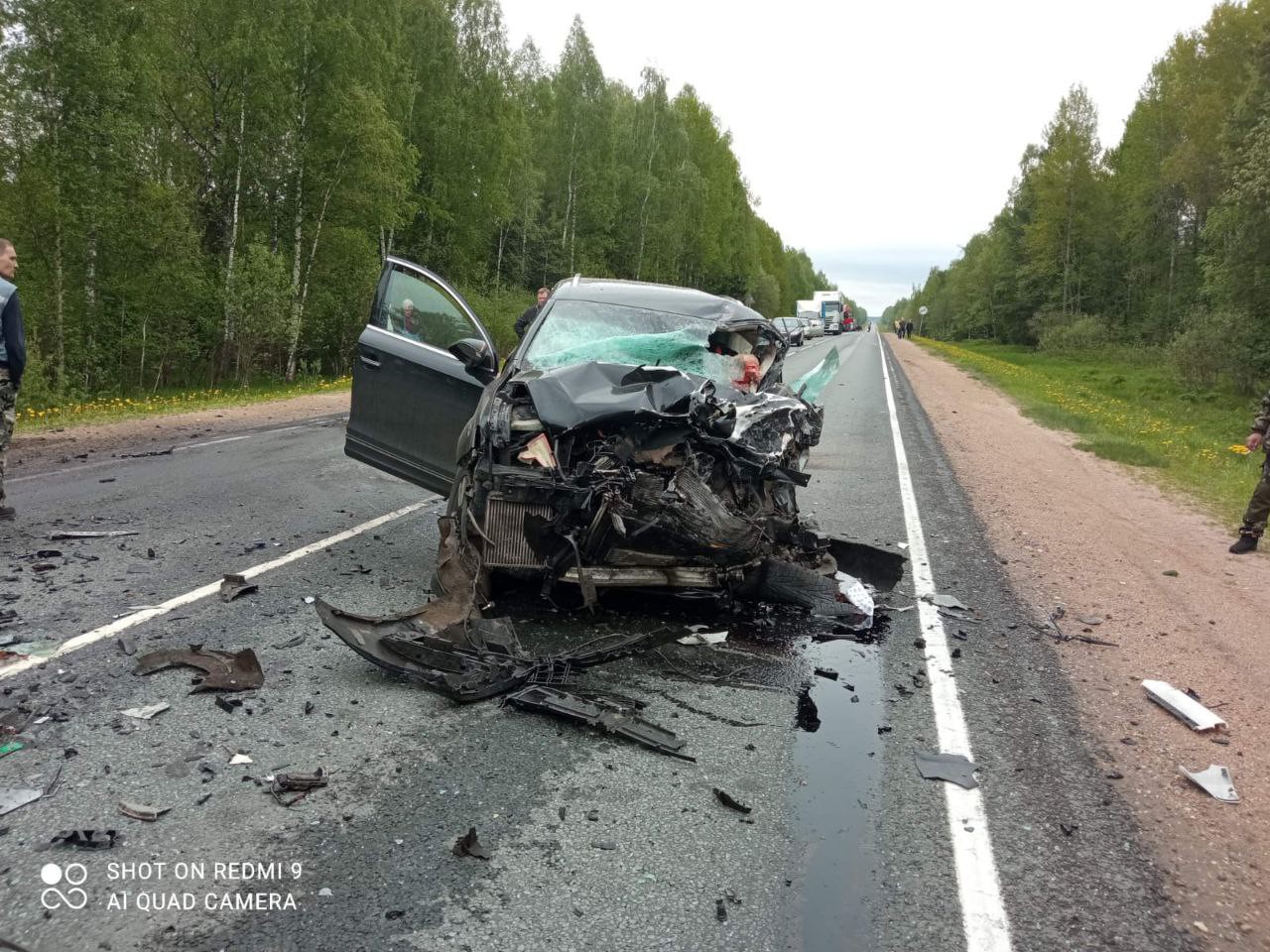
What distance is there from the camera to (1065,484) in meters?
10.3

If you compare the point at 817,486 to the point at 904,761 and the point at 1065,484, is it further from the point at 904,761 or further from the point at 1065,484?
the point at 904,761

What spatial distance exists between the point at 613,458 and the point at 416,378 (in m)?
2.35

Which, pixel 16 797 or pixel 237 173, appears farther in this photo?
pixel 237 173

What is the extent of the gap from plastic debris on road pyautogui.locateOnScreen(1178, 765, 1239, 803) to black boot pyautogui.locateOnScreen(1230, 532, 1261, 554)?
5004mm

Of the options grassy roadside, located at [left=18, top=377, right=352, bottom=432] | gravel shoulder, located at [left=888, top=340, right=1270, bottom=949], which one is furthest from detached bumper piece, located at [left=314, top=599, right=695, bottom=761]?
grassy roadside, located at [left=18, top=377, right=352, bottom=432]

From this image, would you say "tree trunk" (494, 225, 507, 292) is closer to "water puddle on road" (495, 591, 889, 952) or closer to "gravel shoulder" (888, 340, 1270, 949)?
"gravel shoulder" (888, 340, 1270, 949)

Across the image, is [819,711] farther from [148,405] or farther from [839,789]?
[148,405]

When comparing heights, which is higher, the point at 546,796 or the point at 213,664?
the point at 546,796

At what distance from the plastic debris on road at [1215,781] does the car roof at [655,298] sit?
13.0 ft

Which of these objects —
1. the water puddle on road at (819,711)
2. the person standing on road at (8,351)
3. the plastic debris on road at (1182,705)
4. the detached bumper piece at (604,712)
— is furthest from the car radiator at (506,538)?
the person standing on road at (8,351)

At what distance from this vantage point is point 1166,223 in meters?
41.5

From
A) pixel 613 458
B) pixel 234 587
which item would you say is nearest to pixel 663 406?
pixel 613 458

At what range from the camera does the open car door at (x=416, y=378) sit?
5.80m

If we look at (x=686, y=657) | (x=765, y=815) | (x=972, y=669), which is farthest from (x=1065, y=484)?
(x=765, y=815)
